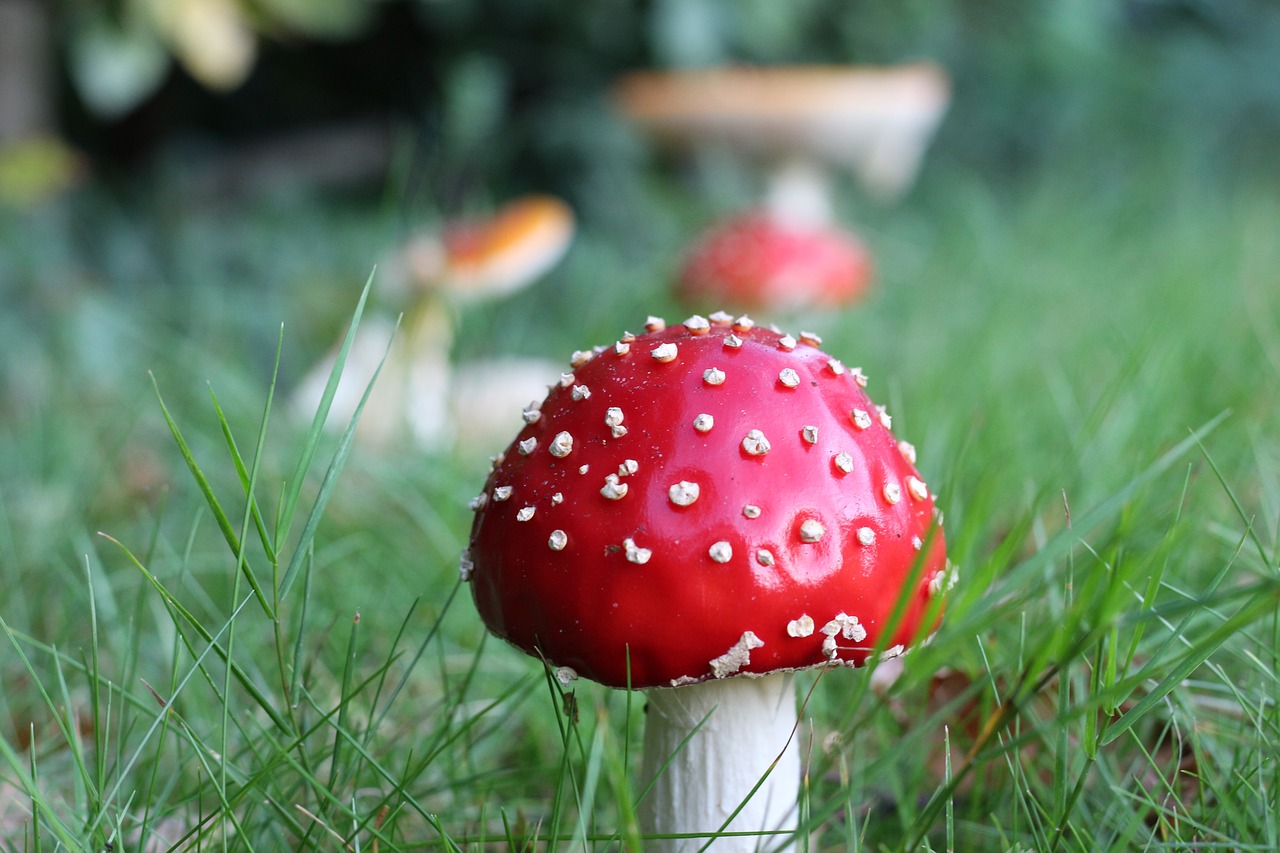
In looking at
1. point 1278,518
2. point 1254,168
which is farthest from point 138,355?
point 1254,168

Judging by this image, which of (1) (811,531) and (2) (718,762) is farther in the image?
(2) (718,762)

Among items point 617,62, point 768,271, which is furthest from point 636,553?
point 617,62

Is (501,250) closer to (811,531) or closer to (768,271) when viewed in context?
(768,271)

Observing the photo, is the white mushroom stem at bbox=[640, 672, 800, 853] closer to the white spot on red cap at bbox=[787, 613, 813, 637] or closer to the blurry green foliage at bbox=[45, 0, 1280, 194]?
the white spot on red cap at bbox=[787, 613, 813, 637]

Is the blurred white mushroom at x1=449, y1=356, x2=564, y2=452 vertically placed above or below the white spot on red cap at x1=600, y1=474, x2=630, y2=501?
below

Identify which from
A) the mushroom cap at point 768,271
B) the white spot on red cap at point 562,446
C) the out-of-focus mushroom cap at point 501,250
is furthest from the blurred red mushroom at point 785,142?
the white spot on red cap at point 562,446

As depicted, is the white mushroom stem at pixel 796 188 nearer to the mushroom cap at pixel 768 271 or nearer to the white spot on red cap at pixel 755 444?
the mushroom cap at pixel 768 271

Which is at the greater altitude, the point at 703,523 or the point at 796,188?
the point at 703,523

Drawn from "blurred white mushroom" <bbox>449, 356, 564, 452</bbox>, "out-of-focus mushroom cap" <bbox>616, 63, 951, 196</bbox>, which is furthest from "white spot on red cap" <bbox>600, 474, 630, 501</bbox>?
"out-of-focus mushroom cap" <bbox>616, 63, 951, 196</bbox>

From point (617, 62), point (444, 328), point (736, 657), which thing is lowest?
point (444, 328)
